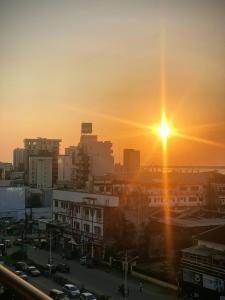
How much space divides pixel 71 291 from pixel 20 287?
15.7ft

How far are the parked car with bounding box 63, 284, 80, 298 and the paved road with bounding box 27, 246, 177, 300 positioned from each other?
33 cm

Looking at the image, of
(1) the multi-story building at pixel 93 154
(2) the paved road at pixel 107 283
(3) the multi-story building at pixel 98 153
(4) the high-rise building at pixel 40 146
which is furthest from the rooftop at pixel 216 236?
(4) the high-rise building at pixel 40 146

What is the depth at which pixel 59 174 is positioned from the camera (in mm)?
19188

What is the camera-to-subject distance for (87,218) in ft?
25.7

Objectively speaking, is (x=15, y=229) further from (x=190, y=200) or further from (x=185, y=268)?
(x=185, y=268)

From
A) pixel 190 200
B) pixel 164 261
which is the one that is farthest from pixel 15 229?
pixel 164 261

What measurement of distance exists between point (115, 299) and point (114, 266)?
1.82 m

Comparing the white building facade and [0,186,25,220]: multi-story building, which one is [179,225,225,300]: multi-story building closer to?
[0,186,25,220]: multi-story building

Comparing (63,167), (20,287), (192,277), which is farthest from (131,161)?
(20,287)

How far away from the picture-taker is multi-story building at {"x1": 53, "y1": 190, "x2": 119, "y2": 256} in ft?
24.2

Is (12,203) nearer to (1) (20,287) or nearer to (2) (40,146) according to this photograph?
(2) (40,146)

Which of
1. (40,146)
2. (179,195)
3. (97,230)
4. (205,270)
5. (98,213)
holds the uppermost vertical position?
(40,146)

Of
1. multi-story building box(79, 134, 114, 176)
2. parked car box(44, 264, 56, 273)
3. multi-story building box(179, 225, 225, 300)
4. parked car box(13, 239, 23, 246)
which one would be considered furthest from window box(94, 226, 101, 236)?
multi-story building box(79, 134, 114, 176)

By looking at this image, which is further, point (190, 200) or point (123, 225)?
point (190, 200)
